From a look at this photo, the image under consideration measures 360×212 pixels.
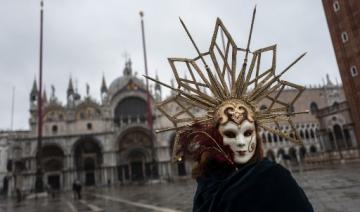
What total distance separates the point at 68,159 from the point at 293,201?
40717 millimetres

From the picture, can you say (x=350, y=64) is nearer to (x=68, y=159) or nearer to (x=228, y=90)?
(x=228, y=90)

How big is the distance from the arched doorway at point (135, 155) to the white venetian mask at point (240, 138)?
3882cm

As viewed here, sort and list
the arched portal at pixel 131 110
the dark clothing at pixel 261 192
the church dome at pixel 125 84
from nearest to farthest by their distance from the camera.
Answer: the dark clothing at pixel 261 192 < the arched portal at pixel 131 110 < the church dome at pixel 125 84

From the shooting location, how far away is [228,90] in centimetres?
241

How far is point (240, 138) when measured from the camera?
7.16 ft

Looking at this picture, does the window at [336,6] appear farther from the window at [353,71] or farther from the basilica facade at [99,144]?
the basilica facade at [99,144]

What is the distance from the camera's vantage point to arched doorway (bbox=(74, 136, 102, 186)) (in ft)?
132

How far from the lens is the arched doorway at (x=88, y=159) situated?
40188mm

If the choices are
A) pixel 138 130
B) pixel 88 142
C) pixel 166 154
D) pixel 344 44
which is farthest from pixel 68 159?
pixel 344 44

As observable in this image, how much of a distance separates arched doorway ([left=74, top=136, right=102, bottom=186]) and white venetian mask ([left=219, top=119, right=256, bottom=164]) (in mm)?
40148

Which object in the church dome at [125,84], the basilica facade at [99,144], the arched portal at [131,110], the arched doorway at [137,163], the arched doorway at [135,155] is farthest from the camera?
the church dome at [125,84]

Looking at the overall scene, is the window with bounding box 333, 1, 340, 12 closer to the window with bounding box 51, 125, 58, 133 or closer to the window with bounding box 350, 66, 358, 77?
the window with bounding box 350, 66, 358, 77

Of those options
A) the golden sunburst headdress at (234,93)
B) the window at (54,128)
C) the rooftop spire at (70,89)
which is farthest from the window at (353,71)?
the rooftop spire at (70,89)

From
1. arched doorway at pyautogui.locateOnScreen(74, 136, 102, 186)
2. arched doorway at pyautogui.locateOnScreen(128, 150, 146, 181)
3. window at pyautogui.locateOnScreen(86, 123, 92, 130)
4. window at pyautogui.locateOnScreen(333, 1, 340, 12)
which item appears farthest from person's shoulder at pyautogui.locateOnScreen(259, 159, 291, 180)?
window at pyautogui.locateOnScreen(86, 123, 92, 130)
